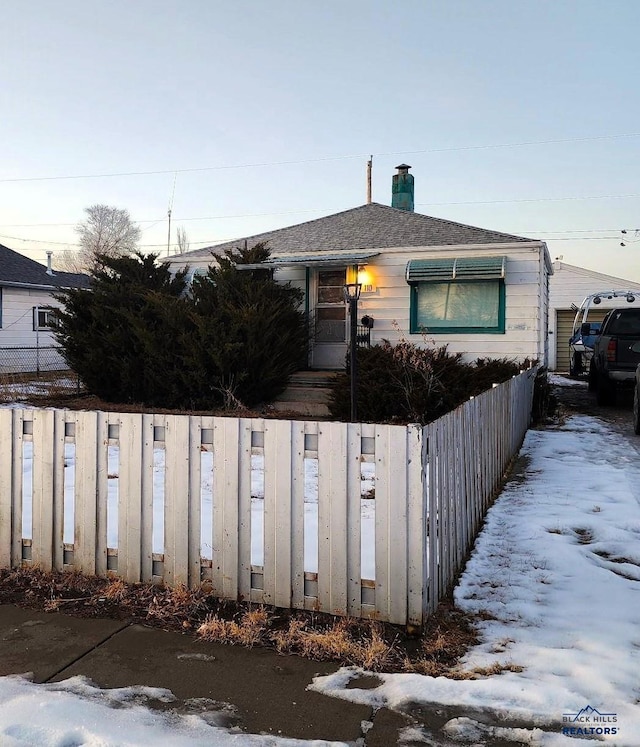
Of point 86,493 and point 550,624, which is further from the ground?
point 86,493

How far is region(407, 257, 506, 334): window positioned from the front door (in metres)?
1.53

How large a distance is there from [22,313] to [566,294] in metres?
20.7

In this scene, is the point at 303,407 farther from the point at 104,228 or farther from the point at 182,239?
the point at 182,239

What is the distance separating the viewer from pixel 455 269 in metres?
11.6

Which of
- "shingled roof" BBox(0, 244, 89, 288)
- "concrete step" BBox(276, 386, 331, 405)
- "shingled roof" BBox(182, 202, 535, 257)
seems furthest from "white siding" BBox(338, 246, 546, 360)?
"shingled roof" BBox(0, 244, 89, 288)

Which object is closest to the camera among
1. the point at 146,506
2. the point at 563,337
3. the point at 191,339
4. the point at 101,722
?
the point at 101,722

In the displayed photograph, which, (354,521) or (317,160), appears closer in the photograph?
(354,521)

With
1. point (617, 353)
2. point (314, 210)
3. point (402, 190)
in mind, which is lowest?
point (617, 353)

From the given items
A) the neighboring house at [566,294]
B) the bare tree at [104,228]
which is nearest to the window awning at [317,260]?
the neighboring house at [566,294]

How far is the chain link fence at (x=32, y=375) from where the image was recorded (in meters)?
12.4

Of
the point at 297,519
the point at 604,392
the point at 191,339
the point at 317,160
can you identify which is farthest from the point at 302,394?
the point at 317,160

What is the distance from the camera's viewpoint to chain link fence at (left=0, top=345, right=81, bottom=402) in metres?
12.4

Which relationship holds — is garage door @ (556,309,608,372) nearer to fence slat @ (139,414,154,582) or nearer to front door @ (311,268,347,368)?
front door @ (311,268,347,368)

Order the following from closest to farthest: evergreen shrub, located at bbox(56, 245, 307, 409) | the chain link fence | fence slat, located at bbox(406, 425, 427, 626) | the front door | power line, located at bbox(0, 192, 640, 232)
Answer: fence slat, located at bbox(406, 425, 427, 626) < evergreen shrub, located at bbox(56, 245, 307, 409) < the chain link fence < the front door < power line, located at bbox(0, 192, 640, 232)
